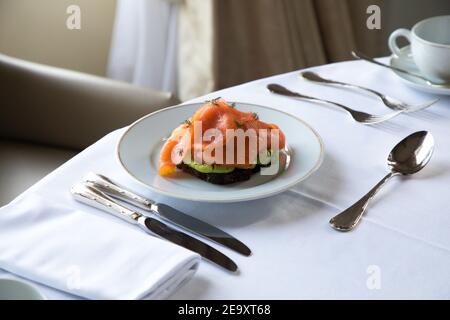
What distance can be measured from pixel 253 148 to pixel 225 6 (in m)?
1.37

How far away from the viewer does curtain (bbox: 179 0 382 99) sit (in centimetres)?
214

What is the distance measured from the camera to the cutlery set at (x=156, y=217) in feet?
2.41

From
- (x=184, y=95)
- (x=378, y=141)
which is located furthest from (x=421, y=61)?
(x=184, y=95)

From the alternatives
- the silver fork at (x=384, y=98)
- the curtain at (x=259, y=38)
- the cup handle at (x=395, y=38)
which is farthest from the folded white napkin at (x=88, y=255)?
the curtain at (x=259, y=38)

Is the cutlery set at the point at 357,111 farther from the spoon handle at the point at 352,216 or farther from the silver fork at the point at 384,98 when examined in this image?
the spoon handle at the point at 352,216

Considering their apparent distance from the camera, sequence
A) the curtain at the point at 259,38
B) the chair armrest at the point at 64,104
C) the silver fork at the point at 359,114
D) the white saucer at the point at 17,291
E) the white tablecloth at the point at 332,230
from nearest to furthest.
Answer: the white saucer at the point at 17,291, the white tablecloth at the point at 332,230, the silver fork at the point at 359,114, the chair armrest at the point at 64,104, the curtain at the point at 259,38

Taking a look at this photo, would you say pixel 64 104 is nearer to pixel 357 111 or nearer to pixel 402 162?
pixel 357 111

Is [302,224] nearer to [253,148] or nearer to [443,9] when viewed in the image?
[253,148]

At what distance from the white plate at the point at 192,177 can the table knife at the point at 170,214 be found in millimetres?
21

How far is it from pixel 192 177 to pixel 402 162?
11.7 inches

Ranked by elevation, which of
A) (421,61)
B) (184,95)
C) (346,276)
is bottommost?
(184,95)

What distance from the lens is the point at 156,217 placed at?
80 centimetres

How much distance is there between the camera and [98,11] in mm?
2277

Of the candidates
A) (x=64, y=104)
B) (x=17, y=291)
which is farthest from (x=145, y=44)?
(x=17, y=291)
